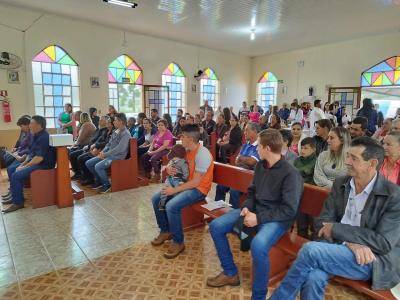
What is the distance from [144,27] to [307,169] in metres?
7.39

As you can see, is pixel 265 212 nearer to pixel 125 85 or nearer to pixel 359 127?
pixel 359 127

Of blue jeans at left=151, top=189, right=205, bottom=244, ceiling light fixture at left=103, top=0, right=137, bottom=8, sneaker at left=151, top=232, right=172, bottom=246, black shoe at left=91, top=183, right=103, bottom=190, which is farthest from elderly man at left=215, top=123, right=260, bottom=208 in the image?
ceiling light fixture at left=103, top=0, right=137, bottom=8

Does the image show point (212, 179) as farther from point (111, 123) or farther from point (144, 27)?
point (144, 27)

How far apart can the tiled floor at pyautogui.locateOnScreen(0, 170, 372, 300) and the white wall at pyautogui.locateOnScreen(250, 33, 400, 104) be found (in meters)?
9.18

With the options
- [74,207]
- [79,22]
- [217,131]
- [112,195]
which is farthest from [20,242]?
[79,22]

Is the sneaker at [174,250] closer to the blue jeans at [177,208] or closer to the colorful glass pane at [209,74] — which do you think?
the blue jeans at [177,208]

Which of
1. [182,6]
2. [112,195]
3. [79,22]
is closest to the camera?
[112,195]

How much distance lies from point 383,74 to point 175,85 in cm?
684

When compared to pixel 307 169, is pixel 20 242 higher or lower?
lower

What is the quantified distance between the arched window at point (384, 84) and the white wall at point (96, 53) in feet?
17.2

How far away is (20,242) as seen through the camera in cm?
294

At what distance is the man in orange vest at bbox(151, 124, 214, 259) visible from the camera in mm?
2668

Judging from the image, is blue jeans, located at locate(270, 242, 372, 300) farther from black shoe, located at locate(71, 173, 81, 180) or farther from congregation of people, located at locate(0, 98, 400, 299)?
black shoe, located at locate(71, 173, 81, 180)

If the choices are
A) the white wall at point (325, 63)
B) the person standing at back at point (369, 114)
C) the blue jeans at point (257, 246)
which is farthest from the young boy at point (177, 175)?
the white wall at point (325, 63)
